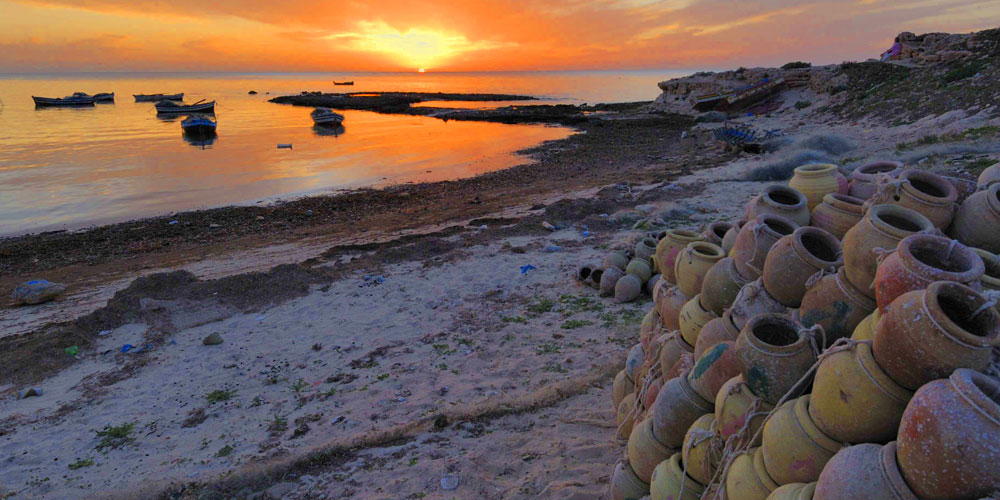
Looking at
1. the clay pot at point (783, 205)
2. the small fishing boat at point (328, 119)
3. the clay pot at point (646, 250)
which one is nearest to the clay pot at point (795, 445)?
the clay pot at point (783, 205)

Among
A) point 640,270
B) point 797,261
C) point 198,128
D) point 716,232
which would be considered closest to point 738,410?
point 797,261

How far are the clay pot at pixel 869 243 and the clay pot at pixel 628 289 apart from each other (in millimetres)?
4071

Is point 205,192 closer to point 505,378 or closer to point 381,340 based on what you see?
point 381,340

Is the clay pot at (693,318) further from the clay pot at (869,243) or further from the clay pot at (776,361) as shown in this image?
the clay pot at (869,243)

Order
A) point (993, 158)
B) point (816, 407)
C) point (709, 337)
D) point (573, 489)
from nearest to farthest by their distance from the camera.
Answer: point (816, 407)
point (709, 337)
point (573, 489)
point (993, 158)

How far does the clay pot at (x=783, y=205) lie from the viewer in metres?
3.42

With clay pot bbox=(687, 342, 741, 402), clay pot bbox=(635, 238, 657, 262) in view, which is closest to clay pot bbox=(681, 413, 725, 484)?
clay pot bbox=(687, 342, 741, 402)

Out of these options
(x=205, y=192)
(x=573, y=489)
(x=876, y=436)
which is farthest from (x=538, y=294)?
(x=205, y=192)

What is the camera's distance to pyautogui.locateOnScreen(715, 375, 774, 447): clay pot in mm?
2479

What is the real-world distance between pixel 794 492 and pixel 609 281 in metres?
4.99

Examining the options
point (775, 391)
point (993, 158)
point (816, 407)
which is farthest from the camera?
point (993, 158)

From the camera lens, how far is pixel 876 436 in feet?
6.53

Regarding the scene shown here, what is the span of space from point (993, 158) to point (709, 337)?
33.4ft

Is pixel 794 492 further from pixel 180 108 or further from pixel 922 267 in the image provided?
pixel 180 108
